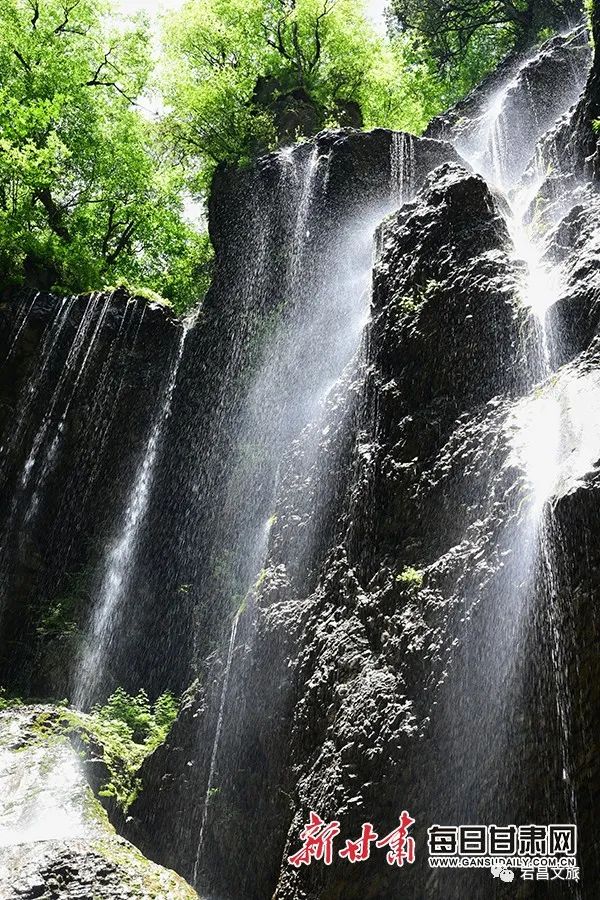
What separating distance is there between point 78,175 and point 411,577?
52.9ft

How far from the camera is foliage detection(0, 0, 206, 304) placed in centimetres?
1636

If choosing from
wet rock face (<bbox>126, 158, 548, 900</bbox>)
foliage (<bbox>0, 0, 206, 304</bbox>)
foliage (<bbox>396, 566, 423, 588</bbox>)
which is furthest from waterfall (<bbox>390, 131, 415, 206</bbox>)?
foliage (<bbox>396, 566, 423, 588</bbox>)

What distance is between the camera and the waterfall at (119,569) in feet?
37.8

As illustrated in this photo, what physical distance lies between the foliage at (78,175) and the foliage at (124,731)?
1015 centimetres

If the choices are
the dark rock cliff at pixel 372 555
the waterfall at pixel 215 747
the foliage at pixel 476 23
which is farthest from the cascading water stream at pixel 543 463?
the foliage at pixel 476 23

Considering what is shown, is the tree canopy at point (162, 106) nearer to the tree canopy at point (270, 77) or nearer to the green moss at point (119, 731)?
the tree canopy at point (270, 77)

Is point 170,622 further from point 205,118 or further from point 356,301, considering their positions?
point 205,118

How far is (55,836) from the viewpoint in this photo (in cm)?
709

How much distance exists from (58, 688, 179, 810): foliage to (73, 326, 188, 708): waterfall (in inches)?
28.2

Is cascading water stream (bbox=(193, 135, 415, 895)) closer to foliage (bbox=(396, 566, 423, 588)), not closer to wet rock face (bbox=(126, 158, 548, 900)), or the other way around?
wet rock face (bbox=(126, 158, 548, 900))

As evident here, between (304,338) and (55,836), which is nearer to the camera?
(55,836)

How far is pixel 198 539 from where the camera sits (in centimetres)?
1232
